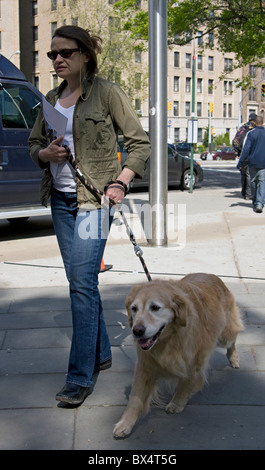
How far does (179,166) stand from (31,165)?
377 inches

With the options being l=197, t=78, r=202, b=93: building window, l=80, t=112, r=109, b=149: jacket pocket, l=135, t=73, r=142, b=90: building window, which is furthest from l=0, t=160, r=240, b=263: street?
l=197, t=78, r=202, b=93: building window

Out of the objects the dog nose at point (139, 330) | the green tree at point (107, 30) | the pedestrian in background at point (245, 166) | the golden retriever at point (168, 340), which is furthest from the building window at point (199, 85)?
the dog nose at point (139, 330)

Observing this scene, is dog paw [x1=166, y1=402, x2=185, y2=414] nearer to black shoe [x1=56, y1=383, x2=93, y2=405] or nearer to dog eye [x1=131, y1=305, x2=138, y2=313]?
black shoe [x1=56, y1=383, x2=93, y2=405]

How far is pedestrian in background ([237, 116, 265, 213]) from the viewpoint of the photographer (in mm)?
11500

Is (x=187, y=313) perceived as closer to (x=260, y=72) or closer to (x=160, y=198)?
(x=160, y=198)

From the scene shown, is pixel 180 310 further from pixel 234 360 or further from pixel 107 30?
pixel 107 30

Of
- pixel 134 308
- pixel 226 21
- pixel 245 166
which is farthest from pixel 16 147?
pixel 226 21

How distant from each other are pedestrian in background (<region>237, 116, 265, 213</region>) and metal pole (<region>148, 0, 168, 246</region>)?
4.06m

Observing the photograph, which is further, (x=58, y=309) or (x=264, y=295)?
(x=264, y=295)

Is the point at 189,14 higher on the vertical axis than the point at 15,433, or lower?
higher

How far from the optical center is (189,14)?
1759 cm

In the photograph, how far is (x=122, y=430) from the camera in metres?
2.86

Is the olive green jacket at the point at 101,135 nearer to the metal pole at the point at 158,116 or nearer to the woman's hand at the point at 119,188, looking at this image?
the woman's hand at the point at 119,188
